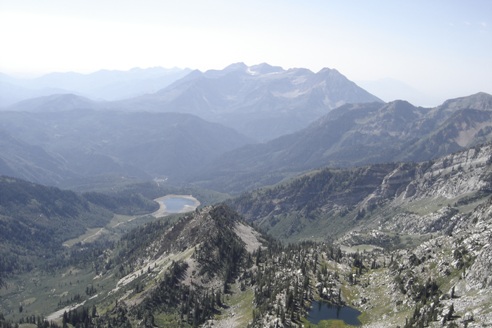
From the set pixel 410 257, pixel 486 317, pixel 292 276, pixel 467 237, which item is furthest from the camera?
pixel 292 276

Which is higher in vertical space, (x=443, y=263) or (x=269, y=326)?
(x=443, y=263)

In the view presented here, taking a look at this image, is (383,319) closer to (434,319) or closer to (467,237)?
(434,319)

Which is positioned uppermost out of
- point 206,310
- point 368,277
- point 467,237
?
point 467,237

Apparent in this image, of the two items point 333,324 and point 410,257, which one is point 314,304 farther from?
point 410,257

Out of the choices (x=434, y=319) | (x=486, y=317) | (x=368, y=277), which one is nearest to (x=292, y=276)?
(x=368, y=277)

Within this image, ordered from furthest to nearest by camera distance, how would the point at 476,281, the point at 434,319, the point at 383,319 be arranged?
1. the point at 383,319
2. the point at 476,281
3. the point at 434,319

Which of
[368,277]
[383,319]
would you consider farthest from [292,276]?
[383,319]

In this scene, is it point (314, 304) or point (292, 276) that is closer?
point (314, 304)
